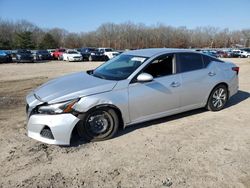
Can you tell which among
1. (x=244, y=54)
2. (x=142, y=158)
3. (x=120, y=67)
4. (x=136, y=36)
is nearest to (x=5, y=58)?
(x=120, y=67)

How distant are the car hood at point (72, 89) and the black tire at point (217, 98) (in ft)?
8.61

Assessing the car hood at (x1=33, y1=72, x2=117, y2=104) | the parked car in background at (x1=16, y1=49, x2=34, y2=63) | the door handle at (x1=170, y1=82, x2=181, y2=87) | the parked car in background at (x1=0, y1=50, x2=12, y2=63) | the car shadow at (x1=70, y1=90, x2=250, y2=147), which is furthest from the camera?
the parked car in background at (x1=16, y1=49, x2=34, y2=63)

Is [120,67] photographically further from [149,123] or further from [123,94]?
[149,123]

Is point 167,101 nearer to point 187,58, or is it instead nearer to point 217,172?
point 187,58

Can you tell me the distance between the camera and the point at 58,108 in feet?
13.3

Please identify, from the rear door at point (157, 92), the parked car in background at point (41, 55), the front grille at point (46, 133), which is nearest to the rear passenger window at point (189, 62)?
the rear door at point (157, 92)

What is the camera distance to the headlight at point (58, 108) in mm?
4051

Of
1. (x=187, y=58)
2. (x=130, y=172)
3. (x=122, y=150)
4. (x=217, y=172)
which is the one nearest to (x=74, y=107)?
(x=122, y=150)

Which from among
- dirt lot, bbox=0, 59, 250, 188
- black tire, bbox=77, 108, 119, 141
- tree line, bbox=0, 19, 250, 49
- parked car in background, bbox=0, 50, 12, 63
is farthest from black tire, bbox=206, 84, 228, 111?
tree line, bbox=0, 19, 250, 49

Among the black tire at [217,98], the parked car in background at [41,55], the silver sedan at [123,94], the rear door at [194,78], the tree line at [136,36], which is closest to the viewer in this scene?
the silver sedan at [123,94]

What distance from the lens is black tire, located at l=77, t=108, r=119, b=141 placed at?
4254mm

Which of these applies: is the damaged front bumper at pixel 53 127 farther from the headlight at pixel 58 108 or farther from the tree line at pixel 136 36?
the tree line at pixel 136 36

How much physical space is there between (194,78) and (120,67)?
1.59m

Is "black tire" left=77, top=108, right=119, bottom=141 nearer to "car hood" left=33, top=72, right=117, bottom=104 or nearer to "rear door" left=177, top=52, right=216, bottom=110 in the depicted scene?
"car hood" left=33, top=72, right=117, bottom=104
